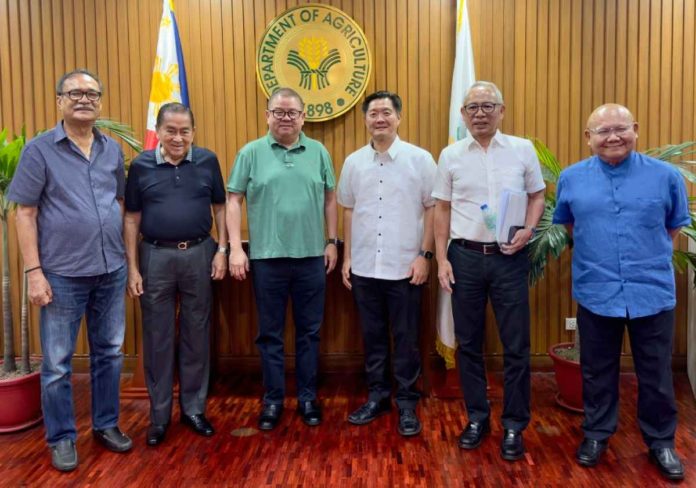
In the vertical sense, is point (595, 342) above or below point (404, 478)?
above

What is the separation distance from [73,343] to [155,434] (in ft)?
1.86

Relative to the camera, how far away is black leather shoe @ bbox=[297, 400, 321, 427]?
2.82 metres

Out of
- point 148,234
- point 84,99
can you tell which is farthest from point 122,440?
point 84,99

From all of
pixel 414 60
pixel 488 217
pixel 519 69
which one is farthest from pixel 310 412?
pixel 519 69

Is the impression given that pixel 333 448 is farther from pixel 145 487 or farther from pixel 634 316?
pixel 634 316

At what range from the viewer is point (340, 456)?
2490 millimetres

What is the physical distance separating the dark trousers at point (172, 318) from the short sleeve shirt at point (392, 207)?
29.9 inches

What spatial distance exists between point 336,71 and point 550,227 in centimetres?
164

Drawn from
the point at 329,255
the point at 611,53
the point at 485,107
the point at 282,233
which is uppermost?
the point at 611,53

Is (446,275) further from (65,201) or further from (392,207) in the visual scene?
(65,201)

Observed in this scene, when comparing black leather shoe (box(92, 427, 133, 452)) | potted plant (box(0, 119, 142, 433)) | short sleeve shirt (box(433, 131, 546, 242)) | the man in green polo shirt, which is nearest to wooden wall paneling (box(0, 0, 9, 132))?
potted plant (box(0, 119, 142, 433))

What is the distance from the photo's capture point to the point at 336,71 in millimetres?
3564

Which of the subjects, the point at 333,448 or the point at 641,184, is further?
the point at 333,448

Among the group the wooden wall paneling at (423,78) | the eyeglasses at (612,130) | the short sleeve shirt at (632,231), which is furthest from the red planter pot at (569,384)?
the wooden wall paneling at (423,78)
